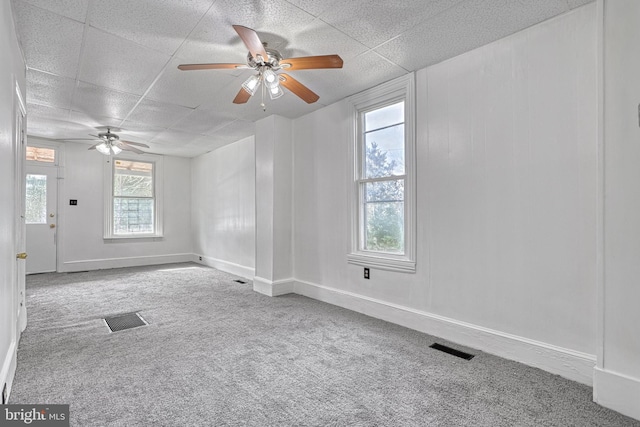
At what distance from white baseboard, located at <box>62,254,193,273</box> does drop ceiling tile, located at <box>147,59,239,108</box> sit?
4.31 meters

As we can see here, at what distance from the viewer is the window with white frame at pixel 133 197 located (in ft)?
21.7

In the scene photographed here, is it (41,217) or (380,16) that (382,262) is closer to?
(380,16)

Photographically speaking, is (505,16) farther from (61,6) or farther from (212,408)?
(212,408)

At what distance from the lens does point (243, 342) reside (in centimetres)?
277

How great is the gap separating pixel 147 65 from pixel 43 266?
5.15 meters

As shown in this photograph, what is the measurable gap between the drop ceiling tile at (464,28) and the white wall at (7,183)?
→ 8.43ft

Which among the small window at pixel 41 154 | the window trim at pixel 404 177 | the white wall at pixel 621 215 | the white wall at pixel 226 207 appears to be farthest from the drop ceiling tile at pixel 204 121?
the white wall at pixel 621 215

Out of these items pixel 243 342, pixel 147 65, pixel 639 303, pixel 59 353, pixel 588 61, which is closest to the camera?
pixel 639 303

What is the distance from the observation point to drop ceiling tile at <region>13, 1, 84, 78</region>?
223cm

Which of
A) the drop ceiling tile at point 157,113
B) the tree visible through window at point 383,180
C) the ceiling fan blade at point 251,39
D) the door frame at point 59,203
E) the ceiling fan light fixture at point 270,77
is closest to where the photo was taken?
the ceiling fan blade at point 251,39

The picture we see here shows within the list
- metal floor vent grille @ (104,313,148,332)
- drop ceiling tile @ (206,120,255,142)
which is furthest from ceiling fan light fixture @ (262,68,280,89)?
metal floor vent grille @ (104,313,148,332)

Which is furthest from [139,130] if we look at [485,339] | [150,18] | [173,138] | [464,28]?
[485,339]

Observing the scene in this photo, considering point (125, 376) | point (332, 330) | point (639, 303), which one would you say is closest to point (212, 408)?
point (125, 376)

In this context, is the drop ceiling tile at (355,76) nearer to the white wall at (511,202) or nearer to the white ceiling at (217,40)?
the white ceiling at (217,40)
